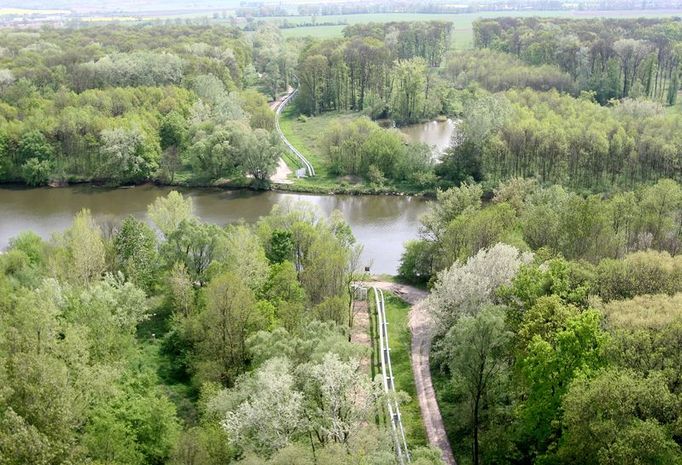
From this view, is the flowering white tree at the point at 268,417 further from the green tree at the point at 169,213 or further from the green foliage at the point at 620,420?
the green tree at the point at 169,213

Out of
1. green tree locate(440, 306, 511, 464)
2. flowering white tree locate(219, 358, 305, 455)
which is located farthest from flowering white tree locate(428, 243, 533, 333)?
flowering white tree locate(219, 358, 305, 455)

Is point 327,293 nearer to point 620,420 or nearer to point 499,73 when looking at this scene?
point 620,420

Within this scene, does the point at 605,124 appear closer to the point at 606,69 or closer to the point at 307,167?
the point at 307,167

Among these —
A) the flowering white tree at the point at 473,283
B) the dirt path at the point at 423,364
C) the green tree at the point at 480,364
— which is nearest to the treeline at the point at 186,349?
the green tree at the point at 480,364

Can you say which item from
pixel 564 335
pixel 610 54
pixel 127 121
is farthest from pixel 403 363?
pixel 610 54

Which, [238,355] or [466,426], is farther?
[238,355]

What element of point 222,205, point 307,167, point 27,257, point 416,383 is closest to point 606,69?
point 307,167
